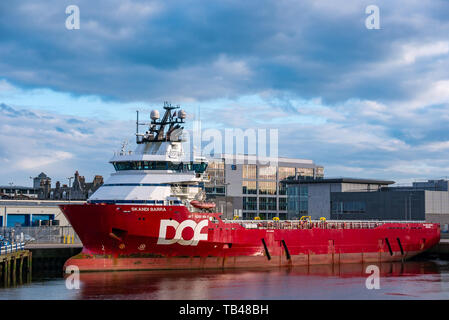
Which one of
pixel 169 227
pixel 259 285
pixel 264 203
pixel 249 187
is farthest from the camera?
pixel 264 203

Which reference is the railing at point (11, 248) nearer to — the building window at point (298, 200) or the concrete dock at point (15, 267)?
the concrete dock at point (15, 267)

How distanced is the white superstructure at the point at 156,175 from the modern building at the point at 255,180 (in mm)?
33880

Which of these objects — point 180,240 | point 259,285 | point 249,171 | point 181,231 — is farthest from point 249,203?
point 259,285

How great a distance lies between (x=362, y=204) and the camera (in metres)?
61.2

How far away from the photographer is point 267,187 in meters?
82.0

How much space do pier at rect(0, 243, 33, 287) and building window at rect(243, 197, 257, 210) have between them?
141 feet

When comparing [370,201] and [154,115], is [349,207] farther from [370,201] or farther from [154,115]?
[154,115]

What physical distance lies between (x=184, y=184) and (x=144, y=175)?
99.6 inches

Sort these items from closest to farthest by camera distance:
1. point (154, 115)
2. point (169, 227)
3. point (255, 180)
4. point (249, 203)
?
1. point (169, 227)
2. point (154, 115)
3. point (249, 203)
4. point (255, 180)

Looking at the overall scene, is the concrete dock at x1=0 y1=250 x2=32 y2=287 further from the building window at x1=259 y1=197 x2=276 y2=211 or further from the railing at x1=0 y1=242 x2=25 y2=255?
the building window at x1=259 y1=197 x2=276 y2=211

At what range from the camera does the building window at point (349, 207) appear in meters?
61.2

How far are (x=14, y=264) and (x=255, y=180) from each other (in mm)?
47475

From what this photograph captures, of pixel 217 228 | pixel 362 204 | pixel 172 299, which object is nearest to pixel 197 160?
pixel 217 228

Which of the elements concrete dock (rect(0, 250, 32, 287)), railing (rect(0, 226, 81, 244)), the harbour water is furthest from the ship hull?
railing (rect(0, 226, 81, 244))
